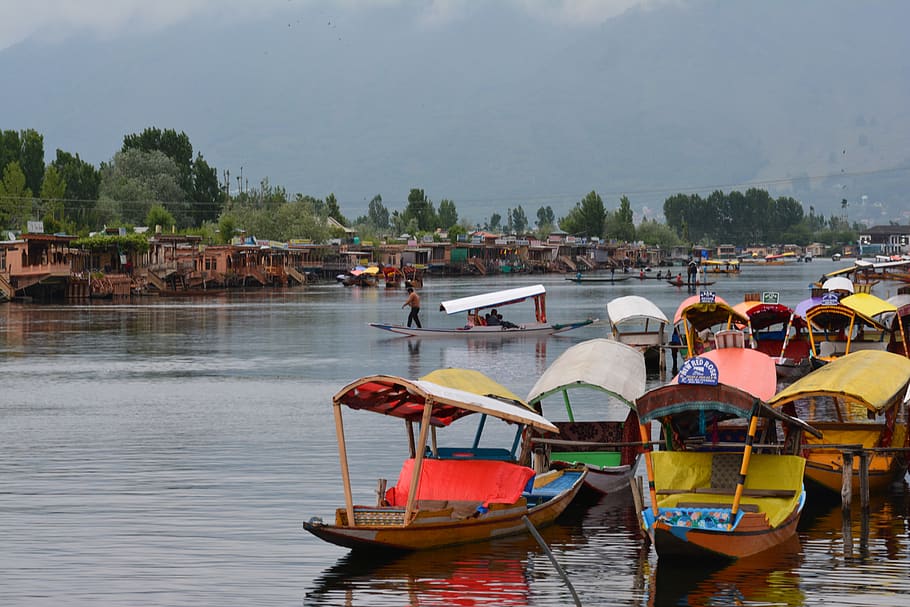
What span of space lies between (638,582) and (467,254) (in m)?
160

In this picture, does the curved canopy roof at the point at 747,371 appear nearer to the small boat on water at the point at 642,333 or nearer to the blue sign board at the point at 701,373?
the blue sign board at the point at 701,373

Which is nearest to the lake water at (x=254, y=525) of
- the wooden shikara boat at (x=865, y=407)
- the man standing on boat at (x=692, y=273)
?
the wooden shikara boat at (x=865, y=407)

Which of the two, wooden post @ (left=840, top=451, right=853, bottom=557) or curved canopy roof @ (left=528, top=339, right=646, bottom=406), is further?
curved canopy roof @ (left=528, top=339, right=646, bottom=406)

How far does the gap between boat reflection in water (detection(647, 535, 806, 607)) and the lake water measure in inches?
1.5

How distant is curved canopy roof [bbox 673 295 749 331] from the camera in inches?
1348

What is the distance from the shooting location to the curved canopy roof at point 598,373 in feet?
64.8

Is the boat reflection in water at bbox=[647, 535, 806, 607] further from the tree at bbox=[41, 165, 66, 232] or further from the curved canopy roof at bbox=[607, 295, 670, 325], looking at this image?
the tree at bbox=[41, 165, 66, 232]

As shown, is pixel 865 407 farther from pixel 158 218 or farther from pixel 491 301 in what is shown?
pixel 158 218

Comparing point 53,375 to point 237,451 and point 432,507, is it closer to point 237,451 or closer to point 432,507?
point 237,451

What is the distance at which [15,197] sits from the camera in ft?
368

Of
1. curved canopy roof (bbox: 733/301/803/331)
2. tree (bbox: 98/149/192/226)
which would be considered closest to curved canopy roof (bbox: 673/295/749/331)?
curved canopy roof (bbox: 733/301/803/331)

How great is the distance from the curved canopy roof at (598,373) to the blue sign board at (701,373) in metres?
3.94

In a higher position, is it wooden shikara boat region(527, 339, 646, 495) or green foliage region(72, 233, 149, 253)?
green foliage region(72, 233, 149, 253)

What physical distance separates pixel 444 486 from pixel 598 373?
408 cm
